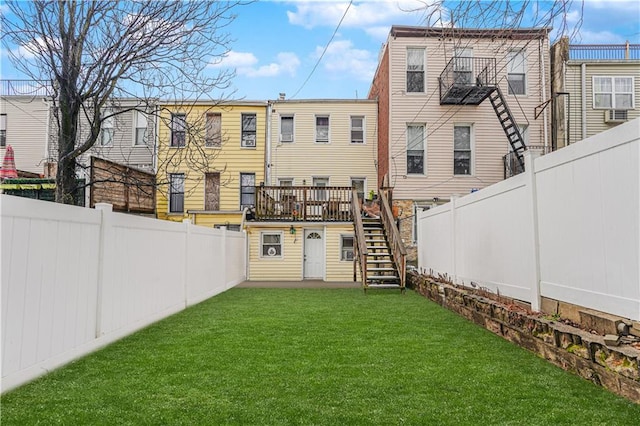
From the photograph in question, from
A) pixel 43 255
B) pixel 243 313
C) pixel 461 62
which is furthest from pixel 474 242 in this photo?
pixel 461 62

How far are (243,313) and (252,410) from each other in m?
4.31

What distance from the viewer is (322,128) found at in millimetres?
16812

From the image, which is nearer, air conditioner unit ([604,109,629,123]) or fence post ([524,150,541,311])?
fence post ([524,150,541,311])

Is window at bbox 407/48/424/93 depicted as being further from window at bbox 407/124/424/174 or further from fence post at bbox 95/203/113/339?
fence post at bbox 95/203/113/339

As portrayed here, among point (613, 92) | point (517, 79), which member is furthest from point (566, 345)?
point (613, 92)

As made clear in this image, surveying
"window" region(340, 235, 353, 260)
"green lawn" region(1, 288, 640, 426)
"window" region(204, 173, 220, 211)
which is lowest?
"green lawn" region(1, 288, 640, 426)

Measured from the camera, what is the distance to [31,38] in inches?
192

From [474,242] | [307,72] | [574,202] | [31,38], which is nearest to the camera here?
[574,202]

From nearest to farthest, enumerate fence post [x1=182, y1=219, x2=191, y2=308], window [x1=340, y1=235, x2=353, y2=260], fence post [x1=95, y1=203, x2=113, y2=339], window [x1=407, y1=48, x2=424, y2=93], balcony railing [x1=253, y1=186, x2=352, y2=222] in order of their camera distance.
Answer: fence post [x1=95, y1=203, x2=113, y2=339] → fence post [x1=182, y1=219, x2=191, y2=308] → balcony railing [x1=253, y1=186, x2=352, y2=222] → window [x1=407, y1=48, x2=424, y2=93] → window [x1=340, y1=235, x2=353, y2=260]

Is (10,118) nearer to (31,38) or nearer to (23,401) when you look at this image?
(31,38)

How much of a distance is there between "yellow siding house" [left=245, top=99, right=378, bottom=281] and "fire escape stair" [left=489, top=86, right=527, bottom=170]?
14.2ft

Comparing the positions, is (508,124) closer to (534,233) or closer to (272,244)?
(272,244)

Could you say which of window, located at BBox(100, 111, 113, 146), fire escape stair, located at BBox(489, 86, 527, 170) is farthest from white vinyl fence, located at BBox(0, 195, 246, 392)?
fire escape stair, located at BBox(489, 86, 527, 170)

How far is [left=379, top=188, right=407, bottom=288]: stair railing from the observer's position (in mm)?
9953
